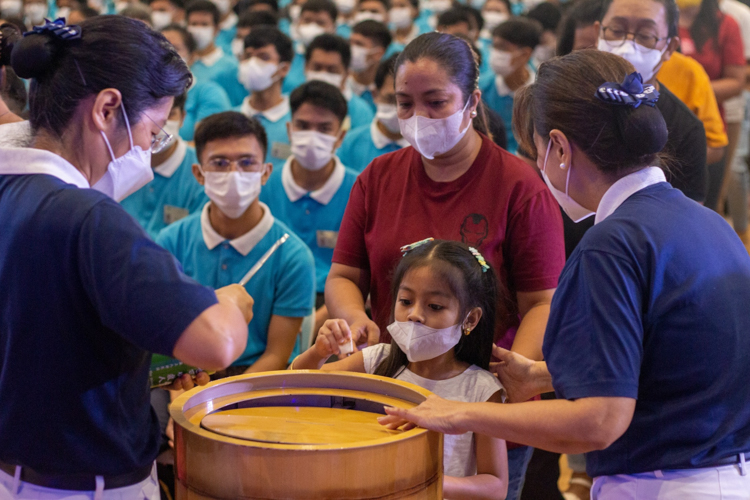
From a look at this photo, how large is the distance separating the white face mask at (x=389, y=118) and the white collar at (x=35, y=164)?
126 inches

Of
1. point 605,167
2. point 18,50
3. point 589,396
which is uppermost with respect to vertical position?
point 18,50

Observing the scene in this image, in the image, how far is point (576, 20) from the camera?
139 inches

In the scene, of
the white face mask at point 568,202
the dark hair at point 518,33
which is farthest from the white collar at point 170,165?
the white face mask at point 568,202

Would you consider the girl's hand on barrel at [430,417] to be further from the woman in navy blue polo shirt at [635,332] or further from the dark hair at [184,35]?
the dark hair at [184,35]

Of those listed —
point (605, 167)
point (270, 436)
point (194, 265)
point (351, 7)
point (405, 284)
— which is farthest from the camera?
point (351, 7)

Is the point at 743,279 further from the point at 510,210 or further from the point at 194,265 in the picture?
the point at 194,265

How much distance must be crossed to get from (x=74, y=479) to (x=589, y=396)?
88 cm

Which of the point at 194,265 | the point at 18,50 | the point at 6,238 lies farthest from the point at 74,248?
the point at 194,265

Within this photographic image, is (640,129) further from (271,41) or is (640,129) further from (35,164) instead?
(271,41)

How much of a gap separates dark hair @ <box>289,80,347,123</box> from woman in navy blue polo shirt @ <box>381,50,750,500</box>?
2600 mm

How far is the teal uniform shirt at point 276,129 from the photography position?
15.5 feet

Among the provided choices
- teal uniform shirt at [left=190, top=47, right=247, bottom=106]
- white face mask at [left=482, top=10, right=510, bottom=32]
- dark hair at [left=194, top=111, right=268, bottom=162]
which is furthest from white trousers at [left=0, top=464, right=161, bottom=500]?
white face mask at [left=482, top=10, right=510, bottom=32]

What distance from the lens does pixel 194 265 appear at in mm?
3146

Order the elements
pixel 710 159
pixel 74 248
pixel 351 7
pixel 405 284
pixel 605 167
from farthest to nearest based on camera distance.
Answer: pixel 351 7 → pixel 710 159 → pixel 405 284 → pixel 605 167 → pixel 74 248
